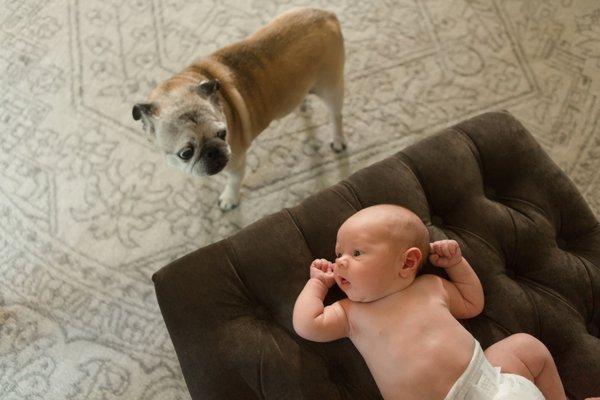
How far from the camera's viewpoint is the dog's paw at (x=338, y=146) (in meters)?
1.74

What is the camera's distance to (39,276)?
1529 mm

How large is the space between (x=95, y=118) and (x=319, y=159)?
2.88 feet

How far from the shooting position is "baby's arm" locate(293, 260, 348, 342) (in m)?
0.94

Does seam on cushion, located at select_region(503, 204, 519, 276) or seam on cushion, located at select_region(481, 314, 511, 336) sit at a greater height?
seam on cushion, located at select_region(503, 204, 519, 276)

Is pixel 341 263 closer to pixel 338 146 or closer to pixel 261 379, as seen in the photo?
pixel 261 379

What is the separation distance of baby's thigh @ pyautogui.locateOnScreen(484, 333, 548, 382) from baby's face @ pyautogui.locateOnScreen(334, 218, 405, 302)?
0.86ft

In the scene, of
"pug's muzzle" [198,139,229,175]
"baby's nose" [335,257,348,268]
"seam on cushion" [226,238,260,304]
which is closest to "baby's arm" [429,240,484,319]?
"baby's nose" [335,257,348,268]

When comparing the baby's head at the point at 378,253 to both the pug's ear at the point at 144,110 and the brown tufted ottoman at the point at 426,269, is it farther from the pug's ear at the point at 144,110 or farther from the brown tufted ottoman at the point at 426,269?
the pug's ear at the point at 144,110

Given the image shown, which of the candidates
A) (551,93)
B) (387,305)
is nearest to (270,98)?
(387,305)

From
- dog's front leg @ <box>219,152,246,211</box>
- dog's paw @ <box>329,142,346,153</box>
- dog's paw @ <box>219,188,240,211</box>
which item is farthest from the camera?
dog's paw @ <box>329,142,346,153</box>

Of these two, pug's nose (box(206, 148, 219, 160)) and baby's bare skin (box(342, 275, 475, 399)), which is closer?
baby's bare skin (box(342, 275, 475, 399))

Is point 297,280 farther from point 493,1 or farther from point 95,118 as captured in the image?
point 493,1

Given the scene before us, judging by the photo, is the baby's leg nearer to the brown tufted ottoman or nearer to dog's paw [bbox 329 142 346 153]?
the brown tufted ottoman

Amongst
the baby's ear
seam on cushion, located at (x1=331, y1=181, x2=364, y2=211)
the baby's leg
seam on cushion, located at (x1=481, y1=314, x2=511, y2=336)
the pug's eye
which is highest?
the pug's eye
